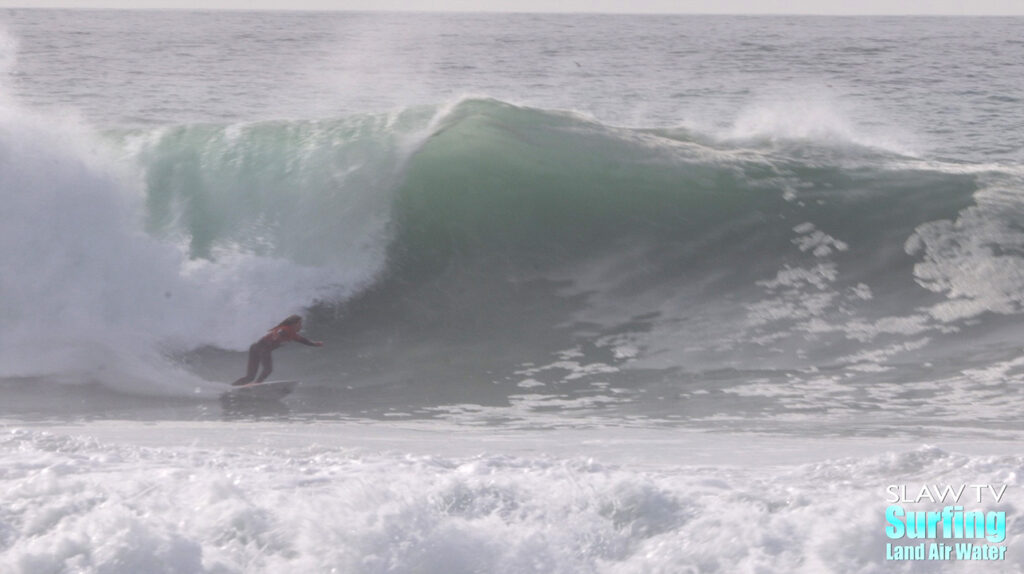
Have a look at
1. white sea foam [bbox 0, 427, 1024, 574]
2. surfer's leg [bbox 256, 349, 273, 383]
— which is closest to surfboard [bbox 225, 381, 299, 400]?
surfer's leg [bbox 256, 349, 273, 383]

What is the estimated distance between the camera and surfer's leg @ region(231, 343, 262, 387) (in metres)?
7.18

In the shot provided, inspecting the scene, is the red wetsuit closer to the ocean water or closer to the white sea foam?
the ocean water

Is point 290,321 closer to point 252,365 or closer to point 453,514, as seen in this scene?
point 252,365

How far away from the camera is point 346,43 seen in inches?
1189

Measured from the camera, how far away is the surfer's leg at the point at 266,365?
7.27 metres

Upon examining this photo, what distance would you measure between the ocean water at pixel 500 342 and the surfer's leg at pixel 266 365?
0.28m

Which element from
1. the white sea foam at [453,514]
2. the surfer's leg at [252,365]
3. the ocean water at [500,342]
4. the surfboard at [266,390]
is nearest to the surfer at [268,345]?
the surfer's leg at [252,365]

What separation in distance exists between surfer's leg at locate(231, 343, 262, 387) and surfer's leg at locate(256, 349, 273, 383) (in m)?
0.03

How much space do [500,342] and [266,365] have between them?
5.65 ft

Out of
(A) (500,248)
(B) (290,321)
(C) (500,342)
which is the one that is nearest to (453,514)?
(B) (290,321)

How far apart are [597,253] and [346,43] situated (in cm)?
2211

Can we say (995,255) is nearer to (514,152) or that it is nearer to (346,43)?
(514,152)

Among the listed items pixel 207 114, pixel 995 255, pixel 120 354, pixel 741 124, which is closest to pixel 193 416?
pixel 120 354

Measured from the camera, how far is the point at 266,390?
7031 mm
